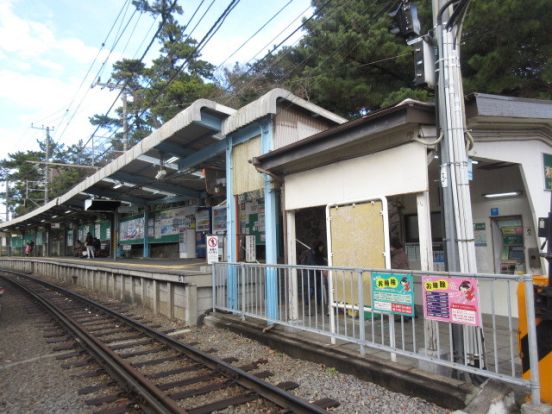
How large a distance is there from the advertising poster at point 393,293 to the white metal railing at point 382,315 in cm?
7

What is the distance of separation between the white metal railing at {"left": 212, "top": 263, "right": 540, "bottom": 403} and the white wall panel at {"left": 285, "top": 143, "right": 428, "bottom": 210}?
120cm

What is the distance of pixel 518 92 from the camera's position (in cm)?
1337

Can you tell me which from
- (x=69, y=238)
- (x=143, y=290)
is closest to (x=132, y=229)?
(x=143, y=290)

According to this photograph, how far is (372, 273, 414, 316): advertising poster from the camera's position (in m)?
5.27

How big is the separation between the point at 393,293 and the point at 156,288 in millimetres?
8160

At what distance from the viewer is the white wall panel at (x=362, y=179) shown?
5.92 meters

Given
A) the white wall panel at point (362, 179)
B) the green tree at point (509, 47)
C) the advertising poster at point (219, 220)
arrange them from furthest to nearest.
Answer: the advertising poster at point (219, 220), the green tree at point (509, 47), the white wall panel at point (362, 179)

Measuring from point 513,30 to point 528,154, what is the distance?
640 centimetres

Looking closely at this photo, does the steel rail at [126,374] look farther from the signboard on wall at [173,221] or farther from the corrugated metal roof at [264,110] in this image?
the signboard on wall at [173,221]

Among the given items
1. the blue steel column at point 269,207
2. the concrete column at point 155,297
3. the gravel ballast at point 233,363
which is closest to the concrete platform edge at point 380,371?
the gravel ballast at point 233,363

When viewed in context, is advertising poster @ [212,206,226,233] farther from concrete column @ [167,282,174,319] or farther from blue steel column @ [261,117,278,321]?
blue steel column @ [261,117,278,321]

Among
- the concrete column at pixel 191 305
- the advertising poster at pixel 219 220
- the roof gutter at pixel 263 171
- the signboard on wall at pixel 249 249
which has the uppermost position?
the roof gutter at pixel 263 171

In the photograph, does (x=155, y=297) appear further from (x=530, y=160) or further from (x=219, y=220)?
(x=530, y=160)

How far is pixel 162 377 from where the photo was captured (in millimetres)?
6492
